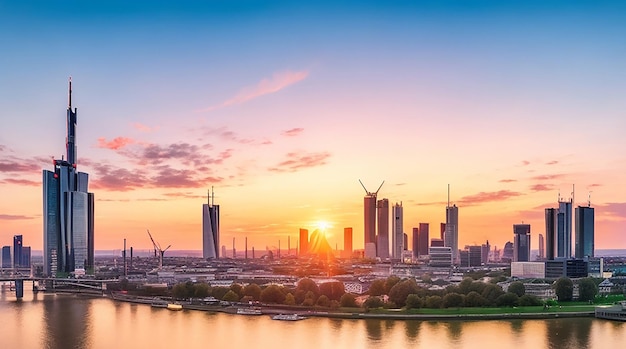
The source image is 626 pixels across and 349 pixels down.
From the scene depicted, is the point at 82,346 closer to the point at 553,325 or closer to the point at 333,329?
the point at 333,329

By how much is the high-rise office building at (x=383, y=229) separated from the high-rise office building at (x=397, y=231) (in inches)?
44.7

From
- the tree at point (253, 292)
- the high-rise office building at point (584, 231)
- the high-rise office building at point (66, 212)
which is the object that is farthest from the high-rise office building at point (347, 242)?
the tree at point (253, 292)

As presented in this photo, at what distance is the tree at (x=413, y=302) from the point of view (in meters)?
21.6

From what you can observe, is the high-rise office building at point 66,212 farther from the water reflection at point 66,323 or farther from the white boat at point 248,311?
the white boat at point 248,311

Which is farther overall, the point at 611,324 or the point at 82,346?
the point at 611,324

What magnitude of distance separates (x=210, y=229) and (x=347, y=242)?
2225 cm

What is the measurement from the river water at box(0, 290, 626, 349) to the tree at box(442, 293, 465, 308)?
2.12 meters

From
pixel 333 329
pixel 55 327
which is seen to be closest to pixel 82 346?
pixel 55 327

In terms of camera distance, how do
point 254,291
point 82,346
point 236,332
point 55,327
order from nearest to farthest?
point 82,346 < point 236,332 < point 55,327 < point 254,291

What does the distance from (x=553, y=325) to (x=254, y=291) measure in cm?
1125

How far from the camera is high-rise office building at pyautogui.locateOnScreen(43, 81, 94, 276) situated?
170 feet

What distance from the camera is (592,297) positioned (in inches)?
986

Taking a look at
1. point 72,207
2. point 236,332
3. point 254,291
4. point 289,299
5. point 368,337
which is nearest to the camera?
point 368,337

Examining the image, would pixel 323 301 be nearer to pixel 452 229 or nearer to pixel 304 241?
pixel 452 229
